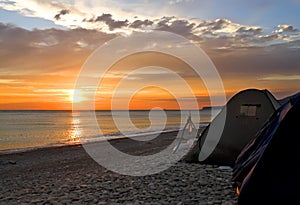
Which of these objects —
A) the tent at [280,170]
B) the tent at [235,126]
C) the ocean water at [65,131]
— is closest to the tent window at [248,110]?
the tent at [235,126]

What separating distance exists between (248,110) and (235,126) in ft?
2.51

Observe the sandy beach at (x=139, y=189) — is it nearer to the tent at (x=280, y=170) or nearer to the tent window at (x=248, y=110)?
the tent window at (x=248, y=110)

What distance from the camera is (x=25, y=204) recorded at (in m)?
9.18

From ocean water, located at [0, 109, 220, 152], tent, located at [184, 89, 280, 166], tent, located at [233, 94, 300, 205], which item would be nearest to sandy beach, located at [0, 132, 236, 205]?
tent, located at [184, 89, 280, 166]

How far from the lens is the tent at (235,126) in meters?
12.6

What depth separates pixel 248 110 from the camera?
42.6 ft

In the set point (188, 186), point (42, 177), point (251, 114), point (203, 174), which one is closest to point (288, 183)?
point (188, 186)

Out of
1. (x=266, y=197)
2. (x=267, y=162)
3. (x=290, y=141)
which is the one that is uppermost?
(x=290, y=141)

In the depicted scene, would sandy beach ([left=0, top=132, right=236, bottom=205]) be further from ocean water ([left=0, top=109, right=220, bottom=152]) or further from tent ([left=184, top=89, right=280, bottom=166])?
ocean water ([left=0, top=109, right=220, bottom=152])

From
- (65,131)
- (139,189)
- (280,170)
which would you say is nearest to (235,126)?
Result: (139,189)

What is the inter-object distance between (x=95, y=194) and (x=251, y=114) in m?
6.55

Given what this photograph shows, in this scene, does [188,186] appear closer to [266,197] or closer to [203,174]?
[203,174]

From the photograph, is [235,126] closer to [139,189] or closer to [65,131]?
[139,189]

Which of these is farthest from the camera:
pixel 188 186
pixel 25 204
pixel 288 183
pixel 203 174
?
pixel 203 174
